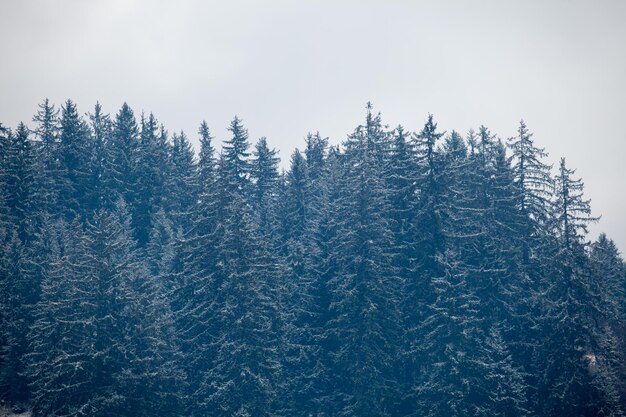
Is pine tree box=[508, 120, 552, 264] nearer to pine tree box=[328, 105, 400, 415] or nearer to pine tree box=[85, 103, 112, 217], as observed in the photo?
pine tree box=[328, 105, 400, 415]

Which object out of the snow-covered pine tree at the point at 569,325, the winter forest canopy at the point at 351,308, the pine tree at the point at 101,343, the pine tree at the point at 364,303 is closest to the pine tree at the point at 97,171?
the winter forest canopy at the point at 351,308

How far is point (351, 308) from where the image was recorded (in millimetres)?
37531

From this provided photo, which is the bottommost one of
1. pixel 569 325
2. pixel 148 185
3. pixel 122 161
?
pixel 569 325

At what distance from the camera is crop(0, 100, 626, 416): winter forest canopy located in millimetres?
33719

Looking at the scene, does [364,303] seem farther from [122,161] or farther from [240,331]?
[122,161]

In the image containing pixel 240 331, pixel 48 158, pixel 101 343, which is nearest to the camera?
pixel 101 343

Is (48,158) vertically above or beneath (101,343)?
above

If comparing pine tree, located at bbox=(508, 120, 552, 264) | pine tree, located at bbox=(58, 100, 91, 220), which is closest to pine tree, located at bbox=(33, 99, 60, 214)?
pine tree, located at bbox=(58, 100, 91, 220)

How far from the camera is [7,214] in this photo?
4984 cm

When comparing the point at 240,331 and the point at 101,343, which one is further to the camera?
the point at 240,331

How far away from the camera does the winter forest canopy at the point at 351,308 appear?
33719 mm

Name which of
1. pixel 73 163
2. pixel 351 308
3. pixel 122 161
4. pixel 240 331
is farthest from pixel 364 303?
pixel 73 163

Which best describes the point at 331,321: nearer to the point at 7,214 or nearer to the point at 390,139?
the point at 390,139

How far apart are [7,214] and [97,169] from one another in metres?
19.2
